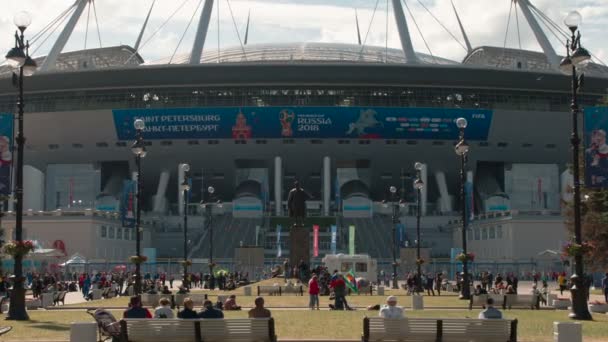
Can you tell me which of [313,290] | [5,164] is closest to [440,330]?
[313,290]

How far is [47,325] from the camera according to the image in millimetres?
→ 25812

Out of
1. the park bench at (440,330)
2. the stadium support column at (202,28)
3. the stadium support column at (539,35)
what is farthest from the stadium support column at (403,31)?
the park bench at (440,330)

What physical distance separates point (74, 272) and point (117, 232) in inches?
786

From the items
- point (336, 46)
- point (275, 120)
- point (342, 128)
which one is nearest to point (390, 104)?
point (342, 128)

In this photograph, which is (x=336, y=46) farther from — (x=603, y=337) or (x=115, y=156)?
(x=603, y=337)

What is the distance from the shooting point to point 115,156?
113812mm

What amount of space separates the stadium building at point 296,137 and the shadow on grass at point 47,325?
221 ft

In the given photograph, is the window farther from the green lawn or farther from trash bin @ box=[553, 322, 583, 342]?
trash bin @ box=[553, 322, 583, 342]

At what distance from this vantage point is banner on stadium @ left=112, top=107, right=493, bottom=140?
104 metres

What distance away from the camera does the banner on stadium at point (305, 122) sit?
104 meters

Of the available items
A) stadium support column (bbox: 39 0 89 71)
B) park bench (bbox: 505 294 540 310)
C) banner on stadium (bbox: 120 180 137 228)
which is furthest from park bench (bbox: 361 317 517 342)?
stadium support column (bbox: 39 0 89 71)

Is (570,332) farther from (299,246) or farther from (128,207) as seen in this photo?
(128,207)

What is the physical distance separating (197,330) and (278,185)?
92.0 metres

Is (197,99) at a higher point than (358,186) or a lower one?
higher
